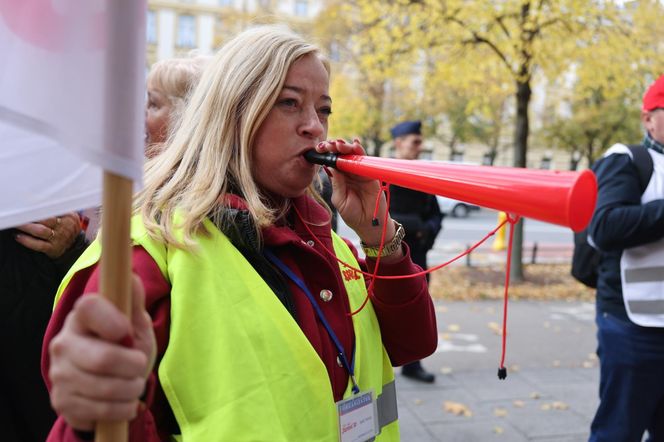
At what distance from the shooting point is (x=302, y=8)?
39781mm

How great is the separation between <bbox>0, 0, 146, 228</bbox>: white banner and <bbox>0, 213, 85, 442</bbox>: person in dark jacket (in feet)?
3.68

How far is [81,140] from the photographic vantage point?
0.71 meters

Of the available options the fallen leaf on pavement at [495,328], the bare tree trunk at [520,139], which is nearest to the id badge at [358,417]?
the fallen leaf on pavement at [495,328]

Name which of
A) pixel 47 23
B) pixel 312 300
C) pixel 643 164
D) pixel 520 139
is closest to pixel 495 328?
pixel 520 139

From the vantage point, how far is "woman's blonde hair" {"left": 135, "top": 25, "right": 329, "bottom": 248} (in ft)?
4.43

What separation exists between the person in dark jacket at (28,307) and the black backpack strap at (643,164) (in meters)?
2.38

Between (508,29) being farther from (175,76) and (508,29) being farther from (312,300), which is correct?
(312,300)

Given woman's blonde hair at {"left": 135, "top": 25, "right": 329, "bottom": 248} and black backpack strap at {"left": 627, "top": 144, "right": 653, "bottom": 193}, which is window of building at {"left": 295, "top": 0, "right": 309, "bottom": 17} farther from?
woman's blonde hair at {"left": 135, "top": 25, "right": 329, "bottom": 248}

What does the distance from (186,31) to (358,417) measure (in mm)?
39455

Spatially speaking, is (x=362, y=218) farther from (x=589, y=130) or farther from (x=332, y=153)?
(x=589, y=130)

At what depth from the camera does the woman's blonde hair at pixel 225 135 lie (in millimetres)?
1350

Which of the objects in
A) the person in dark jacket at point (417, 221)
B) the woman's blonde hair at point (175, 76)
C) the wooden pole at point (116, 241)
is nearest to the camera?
the wooden pole at point (116, 241)

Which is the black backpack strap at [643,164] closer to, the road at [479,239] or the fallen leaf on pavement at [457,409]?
the fallen leaf on pavement at [457,409]

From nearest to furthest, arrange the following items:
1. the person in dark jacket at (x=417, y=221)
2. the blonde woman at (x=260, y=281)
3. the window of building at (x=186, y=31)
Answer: the blonde woman at (x=260, y=281) < the person in dark jacket at (x=417, y=221) < the window of building at (x=186, y=31)
